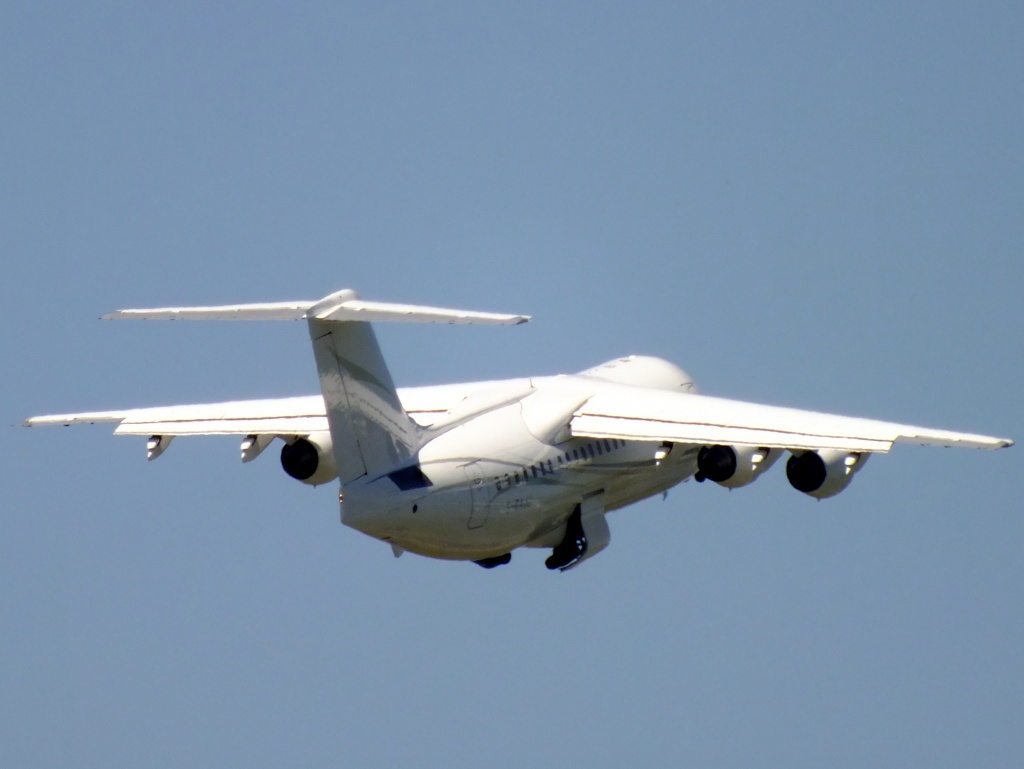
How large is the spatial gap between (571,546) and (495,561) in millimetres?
1254

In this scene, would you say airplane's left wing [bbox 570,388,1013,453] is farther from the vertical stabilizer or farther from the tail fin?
the vertical stabilizer

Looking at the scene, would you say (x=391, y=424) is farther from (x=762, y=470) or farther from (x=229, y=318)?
(x=762, y=470)

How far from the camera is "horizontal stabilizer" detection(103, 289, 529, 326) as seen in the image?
114ft

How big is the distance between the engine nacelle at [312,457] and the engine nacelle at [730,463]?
5738 mm

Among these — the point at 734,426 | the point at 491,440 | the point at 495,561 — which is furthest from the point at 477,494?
the point at 734,426

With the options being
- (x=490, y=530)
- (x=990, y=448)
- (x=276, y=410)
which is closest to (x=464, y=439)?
(x=490, y=530)

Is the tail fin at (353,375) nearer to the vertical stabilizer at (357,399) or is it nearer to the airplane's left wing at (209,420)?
the vertical stabilizer at (357,399)

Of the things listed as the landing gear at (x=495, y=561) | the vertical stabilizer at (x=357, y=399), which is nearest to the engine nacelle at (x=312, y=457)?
the landing gear at (x=495, y=561)

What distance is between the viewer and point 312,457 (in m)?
41.7

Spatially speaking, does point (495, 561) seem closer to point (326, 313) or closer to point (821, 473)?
point (821, 473)

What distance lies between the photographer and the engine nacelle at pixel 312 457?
137 feet

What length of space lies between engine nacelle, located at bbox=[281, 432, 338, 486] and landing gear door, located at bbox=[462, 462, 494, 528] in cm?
380

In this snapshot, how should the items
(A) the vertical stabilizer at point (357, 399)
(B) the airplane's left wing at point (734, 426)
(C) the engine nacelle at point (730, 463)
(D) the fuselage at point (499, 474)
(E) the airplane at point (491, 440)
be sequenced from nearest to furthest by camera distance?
1. (A) the vertical stabilizer at point (357, 399)
2. (E) the airplane at point (491, 440)
3. (D) the fuselage at point (499, 474)
4. (B) the airplane's left wing at point (734, 426)
5. (C) the engine nacelle at point (730, 463)

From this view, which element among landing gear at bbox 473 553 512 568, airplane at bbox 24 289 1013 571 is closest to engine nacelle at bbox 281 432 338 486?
airplane at bbox 24 289 1013 571
